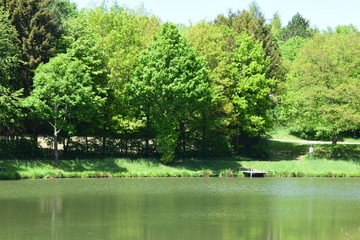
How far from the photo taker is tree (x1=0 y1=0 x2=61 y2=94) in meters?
50.0

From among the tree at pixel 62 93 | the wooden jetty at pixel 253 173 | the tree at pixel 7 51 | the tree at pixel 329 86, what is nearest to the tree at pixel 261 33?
the tree at pixel 329 86

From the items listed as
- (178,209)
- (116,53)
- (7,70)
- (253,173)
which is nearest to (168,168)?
(253,173)

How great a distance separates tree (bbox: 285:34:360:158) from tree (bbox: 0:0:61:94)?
93.7ft

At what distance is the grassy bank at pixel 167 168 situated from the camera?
4602cm

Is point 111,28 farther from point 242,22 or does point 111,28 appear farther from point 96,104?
point 242,22

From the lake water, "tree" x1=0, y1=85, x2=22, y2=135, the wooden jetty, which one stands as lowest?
the lake water

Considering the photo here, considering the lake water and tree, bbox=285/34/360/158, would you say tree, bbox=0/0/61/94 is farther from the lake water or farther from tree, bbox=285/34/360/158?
tree, bbox=285/34/360/158

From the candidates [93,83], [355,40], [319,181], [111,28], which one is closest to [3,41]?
[93,83]

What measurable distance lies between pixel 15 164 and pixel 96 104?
9.27m

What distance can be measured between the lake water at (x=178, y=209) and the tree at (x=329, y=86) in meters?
12.9

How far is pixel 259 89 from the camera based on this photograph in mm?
58469

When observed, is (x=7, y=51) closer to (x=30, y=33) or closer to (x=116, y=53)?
(x=30, y=33)

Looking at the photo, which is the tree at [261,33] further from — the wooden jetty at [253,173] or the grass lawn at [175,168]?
the wooden jetty at [253,173]

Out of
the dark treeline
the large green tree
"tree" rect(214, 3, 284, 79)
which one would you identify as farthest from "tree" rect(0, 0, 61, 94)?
"tree" rect(214, 3, 284, 79)
